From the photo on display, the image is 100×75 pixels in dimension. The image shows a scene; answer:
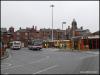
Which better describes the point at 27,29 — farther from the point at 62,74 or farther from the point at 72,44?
the point at 62,74

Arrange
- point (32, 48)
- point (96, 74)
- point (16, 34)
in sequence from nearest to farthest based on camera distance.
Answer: point (96, 74)
point (32, 48)
point (16, 34)

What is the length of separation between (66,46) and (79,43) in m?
8.55

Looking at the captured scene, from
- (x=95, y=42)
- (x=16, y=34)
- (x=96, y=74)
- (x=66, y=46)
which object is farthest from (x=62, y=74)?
(x=16, y=34)

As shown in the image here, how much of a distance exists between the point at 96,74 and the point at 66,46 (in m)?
68.8

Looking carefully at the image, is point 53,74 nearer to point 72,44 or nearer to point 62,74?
point 62,74

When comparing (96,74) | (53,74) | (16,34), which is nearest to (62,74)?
(53,74)

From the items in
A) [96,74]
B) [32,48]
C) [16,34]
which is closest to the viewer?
[96,74]

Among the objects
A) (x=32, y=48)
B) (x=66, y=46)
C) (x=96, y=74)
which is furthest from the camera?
(x=66, y=46)

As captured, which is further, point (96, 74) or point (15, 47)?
point (15, 47)

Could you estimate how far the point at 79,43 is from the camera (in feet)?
262

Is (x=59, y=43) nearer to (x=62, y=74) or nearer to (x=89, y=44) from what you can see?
(x=89, y=44)

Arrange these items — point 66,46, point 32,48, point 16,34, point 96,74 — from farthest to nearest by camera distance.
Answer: point 16,34, point 66,46, point 32,48, point 96,74

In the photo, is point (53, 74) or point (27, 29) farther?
point (27, 29)

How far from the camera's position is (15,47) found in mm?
84188
